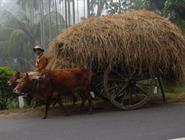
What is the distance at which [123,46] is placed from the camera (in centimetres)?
1099

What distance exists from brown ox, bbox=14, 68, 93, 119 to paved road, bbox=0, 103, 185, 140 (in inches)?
22.7

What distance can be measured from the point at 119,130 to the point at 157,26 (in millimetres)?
3958

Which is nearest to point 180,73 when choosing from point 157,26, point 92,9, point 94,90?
point 157,26

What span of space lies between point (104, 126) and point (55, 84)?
2212mm

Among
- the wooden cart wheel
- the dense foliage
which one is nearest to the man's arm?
the wooden cart wheel

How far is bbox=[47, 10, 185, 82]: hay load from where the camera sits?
1091 centimetres

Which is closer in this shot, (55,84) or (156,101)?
(55,84)

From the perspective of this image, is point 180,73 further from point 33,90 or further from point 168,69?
point 33,90

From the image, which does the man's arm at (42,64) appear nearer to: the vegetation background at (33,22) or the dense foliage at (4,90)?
the dense foliage at (4,90)

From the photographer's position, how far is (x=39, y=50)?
1119cm

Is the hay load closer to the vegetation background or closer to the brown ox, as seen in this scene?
the brown ox

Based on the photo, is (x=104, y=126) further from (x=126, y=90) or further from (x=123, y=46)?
(x=126, y=90)

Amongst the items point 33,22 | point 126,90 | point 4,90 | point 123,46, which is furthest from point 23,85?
point 33,22

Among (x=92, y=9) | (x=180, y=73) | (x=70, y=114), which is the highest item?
(x=92, y=9)
